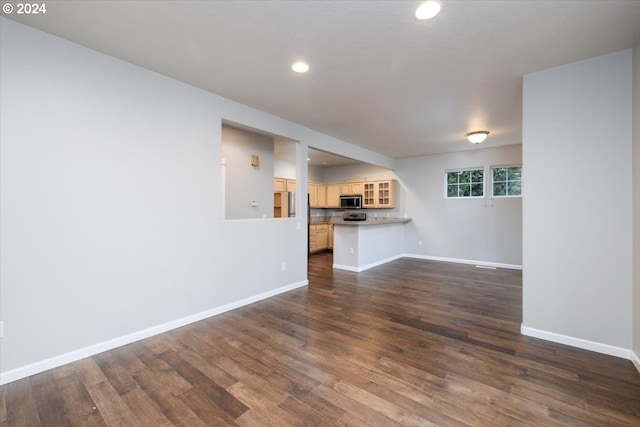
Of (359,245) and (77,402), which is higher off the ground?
(359,245)

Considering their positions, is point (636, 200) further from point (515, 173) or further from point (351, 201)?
point (351, 201)

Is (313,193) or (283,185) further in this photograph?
(313,193)

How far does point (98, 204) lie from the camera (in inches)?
98.3

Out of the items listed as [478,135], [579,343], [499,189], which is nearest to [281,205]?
[478,135]

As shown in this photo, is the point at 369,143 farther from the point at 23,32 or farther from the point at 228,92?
the point at 23,32

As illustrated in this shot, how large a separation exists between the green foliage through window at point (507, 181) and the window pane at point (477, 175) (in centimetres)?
25

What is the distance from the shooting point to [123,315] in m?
2.66

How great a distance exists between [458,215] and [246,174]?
5.19 m

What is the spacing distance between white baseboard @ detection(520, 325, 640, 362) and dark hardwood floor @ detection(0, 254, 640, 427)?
8cm

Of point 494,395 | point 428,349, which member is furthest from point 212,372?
point 494,395

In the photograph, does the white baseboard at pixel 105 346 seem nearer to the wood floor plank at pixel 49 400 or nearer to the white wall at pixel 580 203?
the wood floor plank at pixel 49 400

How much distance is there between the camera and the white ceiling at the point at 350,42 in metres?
1.93

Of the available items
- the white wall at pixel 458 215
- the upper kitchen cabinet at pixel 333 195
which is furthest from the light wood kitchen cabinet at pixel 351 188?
the white wall at pixel 458 215

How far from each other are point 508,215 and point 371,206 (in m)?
3.30
